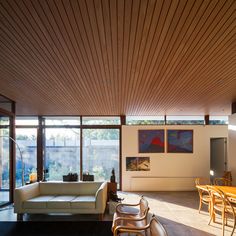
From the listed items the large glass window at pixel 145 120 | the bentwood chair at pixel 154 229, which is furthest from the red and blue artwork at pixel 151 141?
the bentwood chair at pixel 154 229

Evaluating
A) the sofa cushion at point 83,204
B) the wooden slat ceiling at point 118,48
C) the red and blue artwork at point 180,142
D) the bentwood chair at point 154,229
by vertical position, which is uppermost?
the wooden slat ceiling at point 118,48

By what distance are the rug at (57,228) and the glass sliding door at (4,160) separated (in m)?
1.62

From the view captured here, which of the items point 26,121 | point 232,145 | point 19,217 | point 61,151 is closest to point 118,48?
point 19,217

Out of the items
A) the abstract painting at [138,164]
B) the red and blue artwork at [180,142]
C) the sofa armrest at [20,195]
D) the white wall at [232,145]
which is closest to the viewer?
the sofa armrest at [20,195]

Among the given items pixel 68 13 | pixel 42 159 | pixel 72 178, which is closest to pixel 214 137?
pixel 72 178

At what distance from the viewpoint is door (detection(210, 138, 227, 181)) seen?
943 cm

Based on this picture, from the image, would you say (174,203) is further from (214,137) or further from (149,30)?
(149,30)

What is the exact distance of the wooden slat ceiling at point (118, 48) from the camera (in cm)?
234

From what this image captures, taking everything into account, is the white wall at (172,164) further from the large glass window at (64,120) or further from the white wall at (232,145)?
the white wall at (232,145)

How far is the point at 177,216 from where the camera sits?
5.64 m

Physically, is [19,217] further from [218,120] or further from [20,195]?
[218,120]

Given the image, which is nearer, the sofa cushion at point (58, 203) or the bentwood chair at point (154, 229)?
the bentwood chair at point (154, 229)

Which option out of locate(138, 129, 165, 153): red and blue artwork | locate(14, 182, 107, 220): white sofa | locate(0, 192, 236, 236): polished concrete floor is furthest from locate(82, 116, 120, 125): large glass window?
locate(14, 182, 107, 220): white sofa

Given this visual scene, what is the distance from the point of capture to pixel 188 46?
3.14 m
